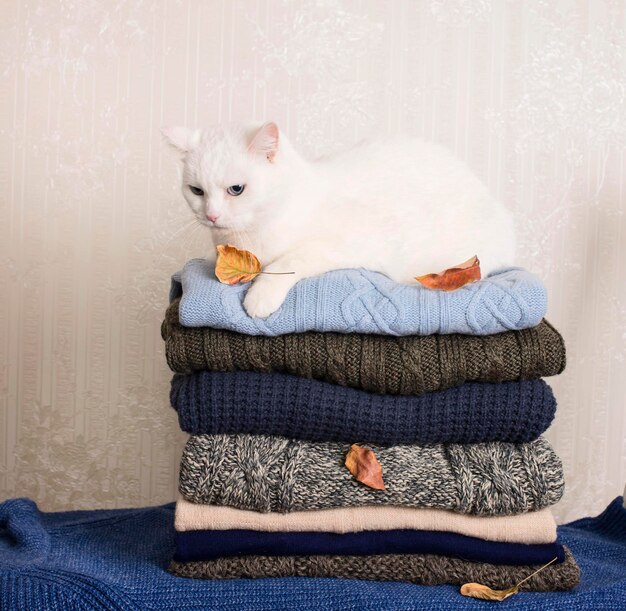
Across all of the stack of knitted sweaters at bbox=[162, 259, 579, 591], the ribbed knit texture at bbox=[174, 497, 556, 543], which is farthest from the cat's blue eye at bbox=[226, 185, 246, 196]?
the ribbed knit texture at bbox=[174, 497, 556, 543]

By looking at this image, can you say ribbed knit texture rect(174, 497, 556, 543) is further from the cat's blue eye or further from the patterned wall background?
the patterned wall background

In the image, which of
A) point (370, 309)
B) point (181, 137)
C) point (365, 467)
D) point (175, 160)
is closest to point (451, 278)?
point (370, 309)

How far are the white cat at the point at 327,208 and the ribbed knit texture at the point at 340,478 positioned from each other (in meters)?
0.18

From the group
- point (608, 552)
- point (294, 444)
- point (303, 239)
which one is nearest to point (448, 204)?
point (303, 239)

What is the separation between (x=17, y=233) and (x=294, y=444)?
0.76m

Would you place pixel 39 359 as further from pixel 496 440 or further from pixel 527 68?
pixel 527 68

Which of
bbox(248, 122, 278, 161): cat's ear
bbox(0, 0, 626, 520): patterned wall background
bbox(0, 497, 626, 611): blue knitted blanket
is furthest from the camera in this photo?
bbox(0, 0, 626, 520): patterned wall background

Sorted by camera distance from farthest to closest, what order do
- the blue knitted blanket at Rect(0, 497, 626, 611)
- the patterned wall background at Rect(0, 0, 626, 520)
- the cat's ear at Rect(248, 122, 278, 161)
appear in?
1. the patterned wall background at Rect(0, 0, 626, 520)
2. the cat's ear at Rect(248, 122, 278, 161)
3. the blue knitted blanket at Rect(0, 497, 626, 611)

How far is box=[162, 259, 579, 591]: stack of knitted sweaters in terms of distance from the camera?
76 centimetres

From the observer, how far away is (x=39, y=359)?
4.34ft

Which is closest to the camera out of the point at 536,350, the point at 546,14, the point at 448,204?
the point at 536,350

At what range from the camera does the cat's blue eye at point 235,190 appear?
2.76ft

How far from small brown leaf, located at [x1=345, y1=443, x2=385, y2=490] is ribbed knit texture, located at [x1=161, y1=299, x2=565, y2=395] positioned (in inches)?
2.5

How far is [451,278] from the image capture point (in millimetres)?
798
